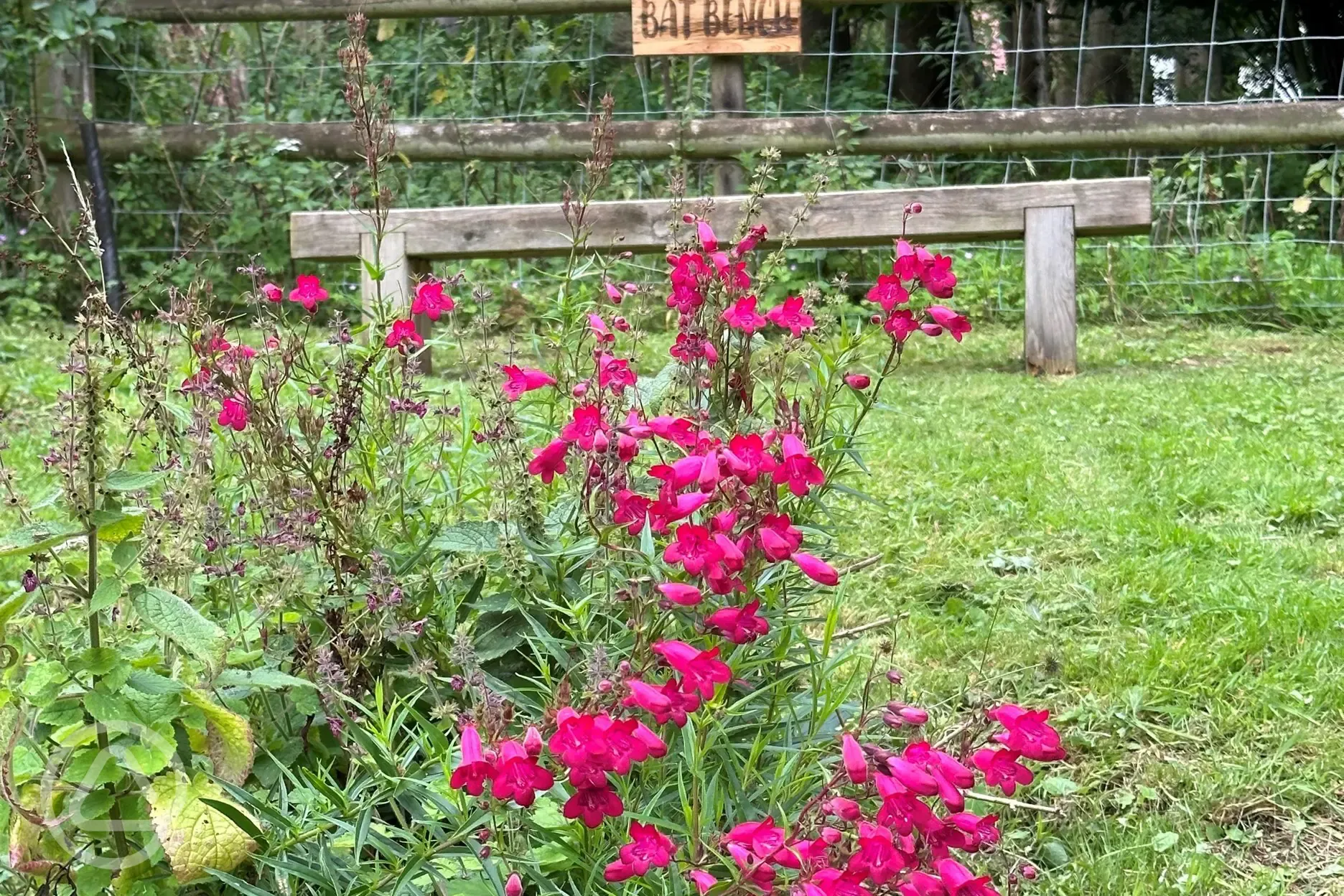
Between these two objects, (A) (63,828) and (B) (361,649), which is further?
(B) (361,649)

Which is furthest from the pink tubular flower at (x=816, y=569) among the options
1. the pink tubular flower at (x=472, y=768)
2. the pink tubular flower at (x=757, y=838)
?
the pink tubular flower at (x=472, y=768)

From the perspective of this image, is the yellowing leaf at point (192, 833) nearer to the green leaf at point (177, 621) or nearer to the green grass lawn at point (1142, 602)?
the green leaf at point (177, 621)

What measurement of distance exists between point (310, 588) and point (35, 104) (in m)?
6.10

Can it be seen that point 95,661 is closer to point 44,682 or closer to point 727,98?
point 44,682

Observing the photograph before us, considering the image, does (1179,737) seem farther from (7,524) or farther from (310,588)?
(7,524)

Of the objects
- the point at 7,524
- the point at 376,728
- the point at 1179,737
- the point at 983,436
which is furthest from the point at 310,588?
the point at 983,436

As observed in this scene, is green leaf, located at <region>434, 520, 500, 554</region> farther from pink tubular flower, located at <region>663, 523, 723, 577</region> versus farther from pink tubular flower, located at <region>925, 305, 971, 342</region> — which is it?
pink tubular flower, located at <region>925, 305, 971, 342</region>

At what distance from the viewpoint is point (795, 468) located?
4.35ft

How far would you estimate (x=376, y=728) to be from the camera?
146 centimetres

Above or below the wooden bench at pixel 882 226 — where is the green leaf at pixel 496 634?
below

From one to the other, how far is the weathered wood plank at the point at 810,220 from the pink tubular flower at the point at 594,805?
154 inches

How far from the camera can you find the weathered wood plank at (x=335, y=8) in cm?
623

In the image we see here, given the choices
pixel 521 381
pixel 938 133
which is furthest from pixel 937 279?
pixel 938 133

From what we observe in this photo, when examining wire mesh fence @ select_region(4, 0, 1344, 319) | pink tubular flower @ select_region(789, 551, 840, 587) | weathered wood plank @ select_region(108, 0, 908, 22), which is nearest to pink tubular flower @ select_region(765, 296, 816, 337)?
pink tubular flower @ select_region(789, 551, 840, 587)
